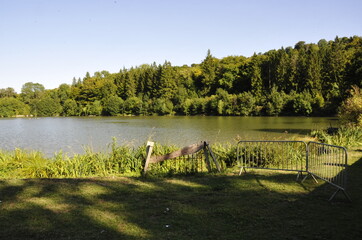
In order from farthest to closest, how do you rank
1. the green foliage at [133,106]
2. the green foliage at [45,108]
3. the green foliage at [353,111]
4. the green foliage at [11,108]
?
the green foliage at [45,108]
the green foliage at [11,108]
the green foliage at [133,106]
the green foliage at [353,111]

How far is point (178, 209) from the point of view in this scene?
20.3ft

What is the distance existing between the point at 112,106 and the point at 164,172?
101925 millimetres

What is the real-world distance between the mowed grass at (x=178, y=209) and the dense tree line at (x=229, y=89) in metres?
55.4

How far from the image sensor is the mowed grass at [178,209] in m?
4.99

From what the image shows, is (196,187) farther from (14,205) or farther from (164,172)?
(14,205)

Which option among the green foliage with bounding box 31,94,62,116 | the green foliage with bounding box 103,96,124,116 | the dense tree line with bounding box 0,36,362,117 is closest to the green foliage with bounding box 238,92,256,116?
the dense tree line with bounding box 0,36,362,117

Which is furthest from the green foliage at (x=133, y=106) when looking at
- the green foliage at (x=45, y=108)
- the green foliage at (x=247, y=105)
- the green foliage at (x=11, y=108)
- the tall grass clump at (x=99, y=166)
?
the tall grass clump at (x=99, y=166)

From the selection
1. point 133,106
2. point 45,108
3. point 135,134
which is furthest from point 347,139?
point 45,108

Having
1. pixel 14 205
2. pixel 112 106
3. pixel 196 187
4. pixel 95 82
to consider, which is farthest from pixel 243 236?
pixel 95 82

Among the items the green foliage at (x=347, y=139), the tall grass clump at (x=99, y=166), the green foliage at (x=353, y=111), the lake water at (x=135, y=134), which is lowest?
the lake water at (x=135, y=134)

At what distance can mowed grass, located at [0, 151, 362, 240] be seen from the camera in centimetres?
499

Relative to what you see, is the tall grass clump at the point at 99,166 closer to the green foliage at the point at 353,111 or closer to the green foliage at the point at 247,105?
the green foliage at the point at 353,111

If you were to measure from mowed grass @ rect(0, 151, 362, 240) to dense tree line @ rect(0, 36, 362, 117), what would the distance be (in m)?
55.4

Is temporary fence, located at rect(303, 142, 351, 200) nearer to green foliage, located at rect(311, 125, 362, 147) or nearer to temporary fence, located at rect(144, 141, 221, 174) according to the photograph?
temporary fence, located at rect(144, 141, 221, 174)
